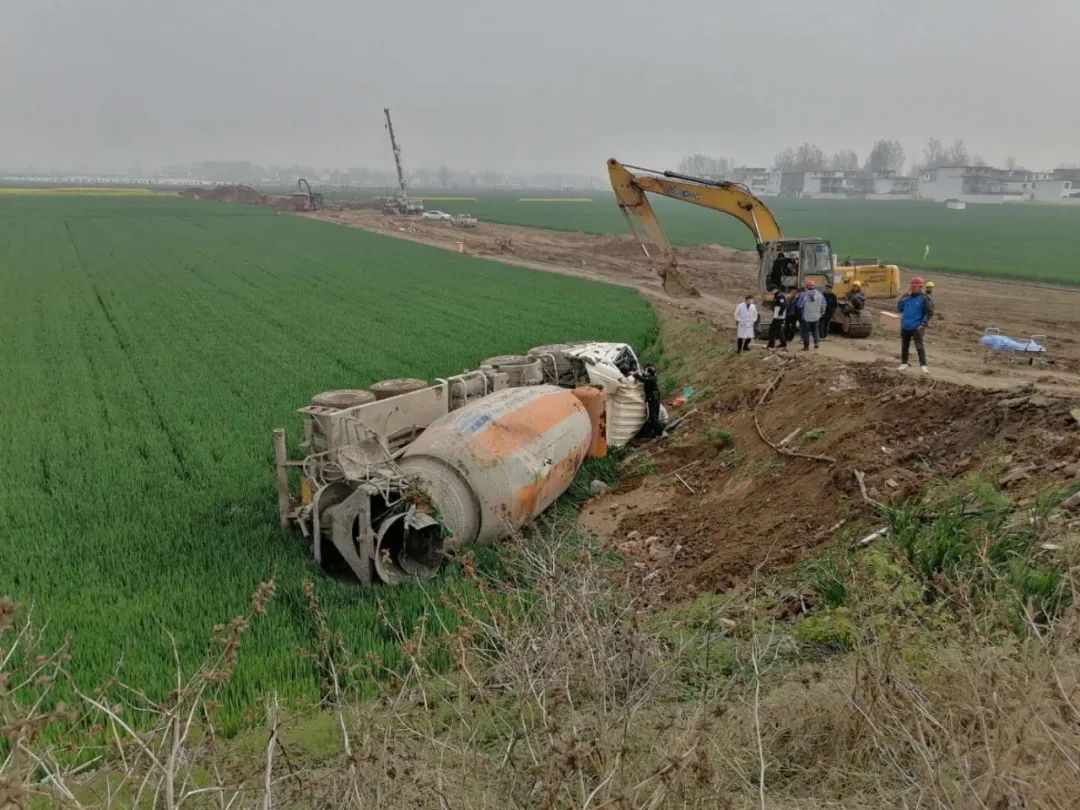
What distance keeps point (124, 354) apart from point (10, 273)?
17.6 m

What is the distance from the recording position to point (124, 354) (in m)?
17.9

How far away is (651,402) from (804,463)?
3.25m

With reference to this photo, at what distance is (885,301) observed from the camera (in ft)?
86.9

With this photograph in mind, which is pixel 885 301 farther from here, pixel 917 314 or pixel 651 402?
pixel 651 402

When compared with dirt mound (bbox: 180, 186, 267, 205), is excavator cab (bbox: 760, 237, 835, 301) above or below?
below

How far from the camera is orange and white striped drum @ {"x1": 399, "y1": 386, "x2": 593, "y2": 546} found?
28.1ft

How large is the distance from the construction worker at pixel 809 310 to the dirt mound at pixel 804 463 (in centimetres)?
278

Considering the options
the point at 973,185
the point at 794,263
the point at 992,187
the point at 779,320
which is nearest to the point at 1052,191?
the point at 992,187

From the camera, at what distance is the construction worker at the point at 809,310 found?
16.0 m

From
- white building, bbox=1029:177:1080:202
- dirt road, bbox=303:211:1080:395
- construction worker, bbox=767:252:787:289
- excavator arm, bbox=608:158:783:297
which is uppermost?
white building, bbox=1029:177:1080:202

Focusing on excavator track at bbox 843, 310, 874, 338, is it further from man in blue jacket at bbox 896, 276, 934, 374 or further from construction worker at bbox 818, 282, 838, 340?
man in blue jacket at bbox 896, 276, 934, 374

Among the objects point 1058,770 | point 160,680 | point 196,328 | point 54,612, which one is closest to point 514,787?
point 1058,770

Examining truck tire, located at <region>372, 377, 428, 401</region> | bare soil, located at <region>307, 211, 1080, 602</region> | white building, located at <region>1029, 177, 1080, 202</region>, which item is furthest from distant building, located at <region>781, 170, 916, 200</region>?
truck tire, located at <region>372, 377, 428, 401</region>

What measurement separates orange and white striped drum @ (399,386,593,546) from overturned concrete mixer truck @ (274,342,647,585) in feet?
0.04
